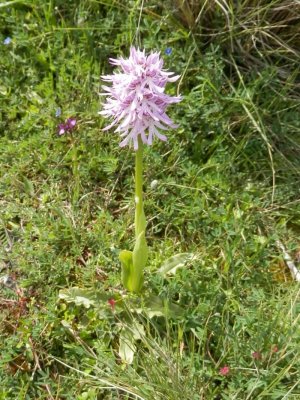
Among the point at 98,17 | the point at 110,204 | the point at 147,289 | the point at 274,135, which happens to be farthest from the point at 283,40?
the point at 147,289

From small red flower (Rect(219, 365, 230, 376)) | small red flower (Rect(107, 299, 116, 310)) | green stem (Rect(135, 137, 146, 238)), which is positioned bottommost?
small red flower (Rect(219, 365, 230, 376))

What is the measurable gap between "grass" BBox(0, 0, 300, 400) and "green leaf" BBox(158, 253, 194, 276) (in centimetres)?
2

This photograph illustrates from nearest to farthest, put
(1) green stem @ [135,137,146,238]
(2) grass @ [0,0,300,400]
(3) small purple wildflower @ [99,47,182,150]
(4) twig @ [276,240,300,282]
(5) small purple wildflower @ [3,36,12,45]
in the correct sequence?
(3) small purple wildflower @ [99,47,182,150]
(1) green stem @ [135,137,146,238]
(2) grass @ [0,0,300,400]
(4) twig @ [276,240,300,282]
(5) small purple wildflower @ [3,36,12,45]

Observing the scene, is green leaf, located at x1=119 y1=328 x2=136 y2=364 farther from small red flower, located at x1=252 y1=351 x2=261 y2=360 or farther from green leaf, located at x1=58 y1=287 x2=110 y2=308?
small red flower, located at x1=252 y1=351 x2=261 y2=360

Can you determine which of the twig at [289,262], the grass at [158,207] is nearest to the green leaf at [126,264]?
the grass at [158,207]

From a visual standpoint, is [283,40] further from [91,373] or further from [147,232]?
[91,373]

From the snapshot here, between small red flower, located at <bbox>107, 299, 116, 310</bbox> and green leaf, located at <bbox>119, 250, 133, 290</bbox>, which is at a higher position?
green leaf, located at <bbox>119, 250, 133, 290</bbox>

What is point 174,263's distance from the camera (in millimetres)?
1856

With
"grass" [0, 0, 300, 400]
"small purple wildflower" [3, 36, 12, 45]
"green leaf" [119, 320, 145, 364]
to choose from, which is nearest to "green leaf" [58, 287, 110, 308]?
"grass" [0, 0, 300, 400]

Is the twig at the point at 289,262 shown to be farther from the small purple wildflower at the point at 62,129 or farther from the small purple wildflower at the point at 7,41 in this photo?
the small purple wildflower at the point at 7,41

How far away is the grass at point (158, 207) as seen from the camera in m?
1.66

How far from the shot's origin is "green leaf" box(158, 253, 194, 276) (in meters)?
1.84

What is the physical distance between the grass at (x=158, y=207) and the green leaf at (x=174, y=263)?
0.02 metres

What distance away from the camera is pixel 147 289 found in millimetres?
1824
